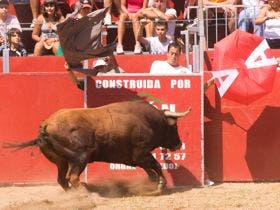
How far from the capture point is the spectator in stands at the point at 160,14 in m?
12.9

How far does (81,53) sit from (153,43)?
7.24 ft

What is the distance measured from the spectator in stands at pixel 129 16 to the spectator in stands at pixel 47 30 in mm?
862

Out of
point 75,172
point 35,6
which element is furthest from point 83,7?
point 75,172

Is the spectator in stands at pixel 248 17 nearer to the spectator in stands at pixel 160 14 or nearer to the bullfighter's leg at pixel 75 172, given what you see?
the spectator in stands at pixel 160 14

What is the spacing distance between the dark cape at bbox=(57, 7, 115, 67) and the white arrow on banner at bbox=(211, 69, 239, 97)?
131cm

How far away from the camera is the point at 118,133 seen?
1017 centimetres

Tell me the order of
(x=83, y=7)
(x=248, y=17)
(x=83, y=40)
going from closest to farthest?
(x=83, y=40) < (x=248, y=17) < (x=83, y=7)

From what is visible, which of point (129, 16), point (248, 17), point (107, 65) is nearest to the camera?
point (107, 65)

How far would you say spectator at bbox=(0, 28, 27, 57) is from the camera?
12.8 meters

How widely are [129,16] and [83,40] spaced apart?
2.59m

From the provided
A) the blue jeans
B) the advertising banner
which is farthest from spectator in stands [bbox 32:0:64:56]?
the blue jeans

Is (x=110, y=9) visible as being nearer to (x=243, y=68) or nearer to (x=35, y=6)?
(x=35, y=6)

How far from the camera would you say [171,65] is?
11.2 m

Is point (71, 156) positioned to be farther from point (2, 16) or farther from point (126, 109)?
point (2, 16)
